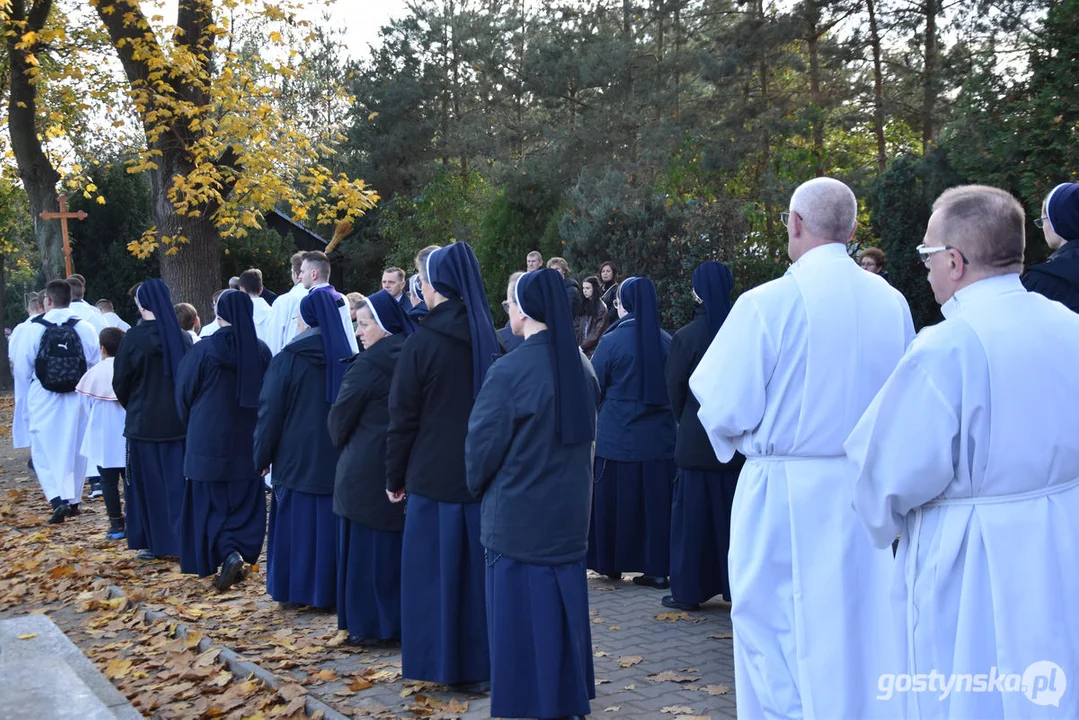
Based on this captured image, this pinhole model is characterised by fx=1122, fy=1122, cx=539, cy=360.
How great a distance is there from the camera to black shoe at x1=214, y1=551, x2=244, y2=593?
8.34m

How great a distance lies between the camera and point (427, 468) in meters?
5.74

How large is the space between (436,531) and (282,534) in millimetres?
2230

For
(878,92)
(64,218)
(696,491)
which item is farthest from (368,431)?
(878,92)

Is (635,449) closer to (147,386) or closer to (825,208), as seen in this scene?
(825,208)

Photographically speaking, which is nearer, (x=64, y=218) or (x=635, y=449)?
(x=635, y=449)

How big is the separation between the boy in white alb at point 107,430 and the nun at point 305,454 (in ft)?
9.91

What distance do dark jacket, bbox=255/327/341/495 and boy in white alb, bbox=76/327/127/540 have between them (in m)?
3.01

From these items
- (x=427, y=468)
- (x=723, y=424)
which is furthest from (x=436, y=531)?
(x=723, y=424)

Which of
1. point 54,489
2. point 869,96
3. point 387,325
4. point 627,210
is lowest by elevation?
point 54,489

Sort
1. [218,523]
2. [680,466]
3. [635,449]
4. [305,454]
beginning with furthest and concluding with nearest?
[218,523], [635,449], [305,454], [680,466]

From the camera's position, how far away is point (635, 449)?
320 inches

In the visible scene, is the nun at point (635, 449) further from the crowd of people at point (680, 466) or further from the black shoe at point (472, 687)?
the black shoe at point (472, 687)

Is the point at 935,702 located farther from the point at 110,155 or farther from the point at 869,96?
the point at 110,155

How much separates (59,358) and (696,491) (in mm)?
7509
